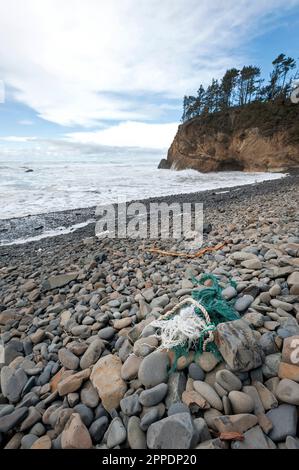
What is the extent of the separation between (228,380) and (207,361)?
0.56 ft

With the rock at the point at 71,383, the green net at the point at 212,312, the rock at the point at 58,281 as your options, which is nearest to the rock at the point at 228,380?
the green net at the point at 212,312

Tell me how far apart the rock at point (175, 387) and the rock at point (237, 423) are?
26 cm

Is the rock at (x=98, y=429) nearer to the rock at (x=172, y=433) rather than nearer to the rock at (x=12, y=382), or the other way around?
the rock at (x=172, y=433)

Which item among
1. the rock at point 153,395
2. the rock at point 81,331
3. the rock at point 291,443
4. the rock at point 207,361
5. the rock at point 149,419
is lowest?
the rock at point 81,331

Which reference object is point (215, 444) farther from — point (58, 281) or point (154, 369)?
point (58, 281)

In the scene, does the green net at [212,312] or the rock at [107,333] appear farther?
the rock at [107,333]

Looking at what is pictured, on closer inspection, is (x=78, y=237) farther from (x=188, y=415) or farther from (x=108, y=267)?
(x=188, y=415)

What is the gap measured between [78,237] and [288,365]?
5806 millimetres

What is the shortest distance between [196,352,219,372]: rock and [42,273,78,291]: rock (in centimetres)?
253

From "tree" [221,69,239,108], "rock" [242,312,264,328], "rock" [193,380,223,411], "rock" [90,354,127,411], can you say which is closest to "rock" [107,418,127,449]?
"rock" [90,354,127,411]

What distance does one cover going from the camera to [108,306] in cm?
263

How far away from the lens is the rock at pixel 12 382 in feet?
5.89

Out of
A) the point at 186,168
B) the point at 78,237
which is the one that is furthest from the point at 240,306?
the point at 186,168

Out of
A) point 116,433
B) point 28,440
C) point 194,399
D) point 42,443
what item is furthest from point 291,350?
point 28,440
